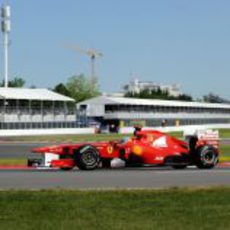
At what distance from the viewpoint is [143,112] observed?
12550cm

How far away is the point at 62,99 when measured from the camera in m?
102

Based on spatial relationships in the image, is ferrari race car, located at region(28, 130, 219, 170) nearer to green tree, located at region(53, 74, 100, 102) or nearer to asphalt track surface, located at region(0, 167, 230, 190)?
asphalt track surface, located at region(0, 167, 230, 190)

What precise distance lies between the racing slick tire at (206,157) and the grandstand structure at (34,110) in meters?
68.3

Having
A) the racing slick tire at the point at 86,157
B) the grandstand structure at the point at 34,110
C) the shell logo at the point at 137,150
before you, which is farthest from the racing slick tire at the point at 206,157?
the grandstand structure at the point at 34,110

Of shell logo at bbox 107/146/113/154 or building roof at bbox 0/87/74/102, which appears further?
building roof at bbox 0/87/74/102

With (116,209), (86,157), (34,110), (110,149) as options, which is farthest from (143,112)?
(116,209)

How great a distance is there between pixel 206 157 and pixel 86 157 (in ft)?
11.5

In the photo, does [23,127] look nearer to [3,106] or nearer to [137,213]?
[3,106]

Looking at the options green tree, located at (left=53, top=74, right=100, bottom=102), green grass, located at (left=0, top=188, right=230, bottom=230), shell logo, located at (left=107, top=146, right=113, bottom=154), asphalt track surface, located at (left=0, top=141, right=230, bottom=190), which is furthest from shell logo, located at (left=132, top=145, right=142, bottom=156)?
green tree, located at (left=53, top=74, right=100, bottom=102)

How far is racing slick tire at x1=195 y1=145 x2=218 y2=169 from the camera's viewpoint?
21.4 metres

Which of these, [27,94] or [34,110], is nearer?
[34,110]

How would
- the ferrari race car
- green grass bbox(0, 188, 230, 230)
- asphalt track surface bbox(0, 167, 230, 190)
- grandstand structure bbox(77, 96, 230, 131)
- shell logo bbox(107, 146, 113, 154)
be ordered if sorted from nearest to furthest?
green grass bbox(0, 188, 230, 230) → asphalt track surface bbox(0, 167, 230, 190) → the ferrari race car → shell logo bbox(107, 146, 113, 154) → grandstand structure bbox(77, 96, 230, 131)

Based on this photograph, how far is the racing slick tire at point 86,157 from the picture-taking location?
20359 mm

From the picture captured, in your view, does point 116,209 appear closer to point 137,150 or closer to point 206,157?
point 137,150
